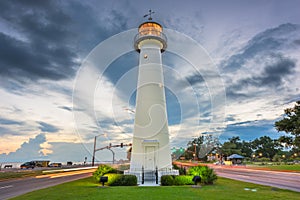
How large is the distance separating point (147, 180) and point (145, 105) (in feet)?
18.6

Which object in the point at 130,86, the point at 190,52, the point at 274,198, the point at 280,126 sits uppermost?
the point at 190,52

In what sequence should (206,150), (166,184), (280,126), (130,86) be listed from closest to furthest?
Result: (166,184)
(280,126)
(130,86)
(206,150)

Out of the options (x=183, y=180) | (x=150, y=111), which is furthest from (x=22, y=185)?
(x=183, y=180)

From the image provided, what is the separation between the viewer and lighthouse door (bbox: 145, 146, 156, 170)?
15766 millimetres

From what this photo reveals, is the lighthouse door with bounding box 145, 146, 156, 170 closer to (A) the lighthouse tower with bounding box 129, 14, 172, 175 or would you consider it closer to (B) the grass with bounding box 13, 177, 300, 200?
(A) the lighthouse tower with bounding box 129, 14, 172, 175

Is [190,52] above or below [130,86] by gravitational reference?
above

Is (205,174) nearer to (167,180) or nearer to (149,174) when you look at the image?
(167,180)

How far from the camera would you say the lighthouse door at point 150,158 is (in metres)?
15.8

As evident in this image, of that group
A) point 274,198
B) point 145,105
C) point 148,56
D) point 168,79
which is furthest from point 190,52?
point 274,198

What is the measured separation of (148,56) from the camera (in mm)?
18031

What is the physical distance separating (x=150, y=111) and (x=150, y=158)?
3.60 metres

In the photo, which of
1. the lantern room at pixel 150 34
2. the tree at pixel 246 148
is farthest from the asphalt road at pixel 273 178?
the tree at pixel 246 148

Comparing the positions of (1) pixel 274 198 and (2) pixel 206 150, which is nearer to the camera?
(1) pixel 274 198

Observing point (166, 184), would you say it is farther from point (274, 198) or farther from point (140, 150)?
point (274, 198)
